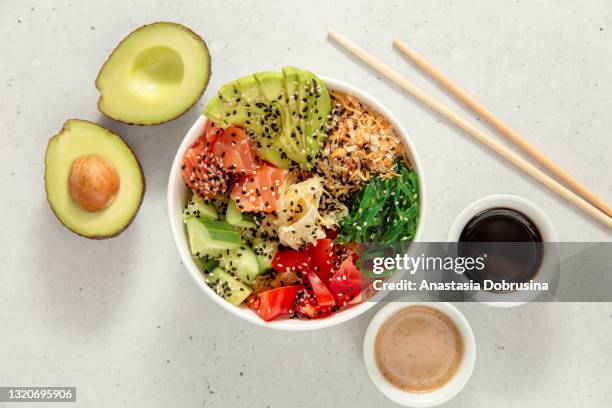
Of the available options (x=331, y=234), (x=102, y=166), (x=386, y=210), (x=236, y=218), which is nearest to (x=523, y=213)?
(x=386, y=210)

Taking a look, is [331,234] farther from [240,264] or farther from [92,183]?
[92,183]

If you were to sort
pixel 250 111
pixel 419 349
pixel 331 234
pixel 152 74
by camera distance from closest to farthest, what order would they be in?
pixel 250 111 → pixel 331 234 → pixel 152 74 → pixel 419 349

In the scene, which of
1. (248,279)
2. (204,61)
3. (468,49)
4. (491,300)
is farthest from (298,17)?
(491,300)

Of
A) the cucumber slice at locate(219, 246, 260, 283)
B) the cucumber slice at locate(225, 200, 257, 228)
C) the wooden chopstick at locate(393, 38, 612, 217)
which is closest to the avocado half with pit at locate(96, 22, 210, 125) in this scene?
the cucumber slice at locate(225, 200, 257, 228)

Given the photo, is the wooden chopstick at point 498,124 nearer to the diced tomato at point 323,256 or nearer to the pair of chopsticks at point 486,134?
the pair of chopsticks at point 486,134

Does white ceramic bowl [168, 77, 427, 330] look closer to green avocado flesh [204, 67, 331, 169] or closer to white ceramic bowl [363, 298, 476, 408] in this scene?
green avocado flesh [204, 67, 331, 169]

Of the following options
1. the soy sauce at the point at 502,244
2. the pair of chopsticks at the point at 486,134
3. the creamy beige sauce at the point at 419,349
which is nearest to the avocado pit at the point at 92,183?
the pair of chopsticks at the point at 486,134
